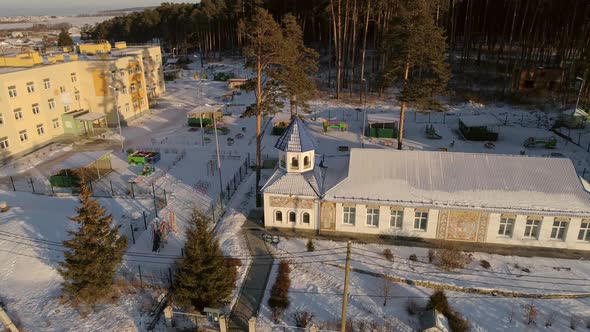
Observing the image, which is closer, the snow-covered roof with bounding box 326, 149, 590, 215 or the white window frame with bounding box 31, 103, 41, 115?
the snow-covered roof with bounding box 326, 149, 590, 215

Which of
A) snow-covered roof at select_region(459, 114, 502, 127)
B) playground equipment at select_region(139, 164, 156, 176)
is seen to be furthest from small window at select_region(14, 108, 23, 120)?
snow-covered roof at select_region(459, 114, 502, 127)

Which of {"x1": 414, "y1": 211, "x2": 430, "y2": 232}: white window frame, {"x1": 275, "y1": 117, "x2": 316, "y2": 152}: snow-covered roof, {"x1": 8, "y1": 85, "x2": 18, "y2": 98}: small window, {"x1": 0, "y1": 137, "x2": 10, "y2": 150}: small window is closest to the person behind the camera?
{"x1": 414, "y1": 211, "x2": 430, "y2": 232}: white window frame

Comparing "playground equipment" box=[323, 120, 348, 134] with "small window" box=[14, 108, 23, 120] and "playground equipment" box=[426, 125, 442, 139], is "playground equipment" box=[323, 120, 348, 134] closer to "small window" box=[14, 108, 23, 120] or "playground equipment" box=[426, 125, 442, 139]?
"playground equipment" box=[426, 125, 442, 139]

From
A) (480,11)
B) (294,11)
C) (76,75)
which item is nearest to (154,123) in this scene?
(76,75)

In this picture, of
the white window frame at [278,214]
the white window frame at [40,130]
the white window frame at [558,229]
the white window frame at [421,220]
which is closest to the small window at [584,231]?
the white window frame at [558,229]

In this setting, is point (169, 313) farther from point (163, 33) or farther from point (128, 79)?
point (163, 33)

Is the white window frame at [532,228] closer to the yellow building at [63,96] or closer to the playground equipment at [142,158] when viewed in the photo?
the playground equipment at [142,158]

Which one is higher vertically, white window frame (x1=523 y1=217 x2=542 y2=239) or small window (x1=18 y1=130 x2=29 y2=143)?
small window (x1=18 y1=130 x2=29 y2=143)

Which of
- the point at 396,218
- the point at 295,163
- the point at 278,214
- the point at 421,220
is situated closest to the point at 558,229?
the point at 421,220
